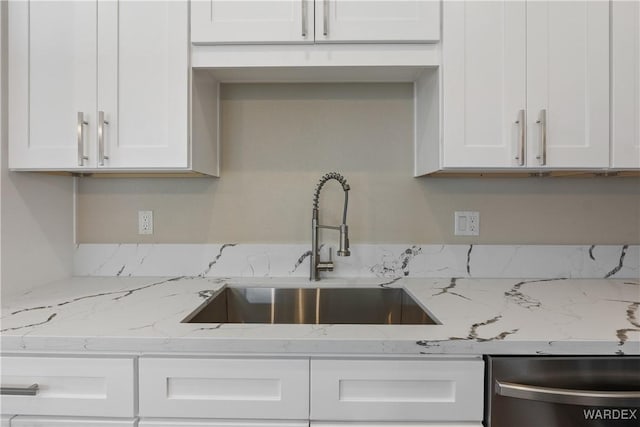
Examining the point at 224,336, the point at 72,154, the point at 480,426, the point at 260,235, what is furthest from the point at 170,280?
the point at 480,426

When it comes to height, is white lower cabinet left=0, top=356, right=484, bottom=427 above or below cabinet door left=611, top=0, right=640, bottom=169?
below

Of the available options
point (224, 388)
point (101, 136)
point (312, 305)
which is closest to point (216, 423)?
point (224, 388)

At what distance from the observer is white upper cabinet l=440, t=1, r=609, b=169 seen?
4.55ft

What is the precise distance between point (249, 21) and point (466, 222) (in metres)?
1.20

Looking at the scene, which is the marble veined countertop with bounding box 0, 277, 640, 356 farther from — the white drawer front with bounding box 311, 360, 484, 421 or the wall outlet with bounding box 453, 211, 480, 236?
the wall outlet with bounding box 453, 211, 480, 236

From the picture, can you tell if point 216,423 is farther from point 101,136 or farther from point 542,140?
point 542,140

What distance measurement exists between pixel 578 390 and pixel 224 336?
0.89m

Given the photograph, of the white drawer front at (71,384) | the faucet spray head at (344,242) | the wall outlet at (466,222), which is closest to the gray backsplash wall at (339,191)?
the wall outlet at (466,222)

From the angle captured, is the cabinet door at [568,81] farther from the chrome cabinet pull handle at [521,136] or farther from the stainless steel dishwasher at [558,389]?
the stainless steel dishwasher at [558,389]

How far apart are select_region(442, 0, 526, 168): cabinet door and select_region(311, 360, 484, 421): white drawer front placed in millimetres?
718

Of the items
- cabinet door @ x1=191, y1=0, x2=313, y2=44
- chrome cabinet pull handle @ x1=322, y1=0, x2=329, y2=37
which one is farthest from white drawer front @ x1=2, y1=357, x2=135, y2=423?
chrome cabinet pull handle @ x1=322, y1=0, x2=329, y2=37

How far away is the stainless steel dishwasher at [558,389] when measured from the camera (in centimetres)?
98

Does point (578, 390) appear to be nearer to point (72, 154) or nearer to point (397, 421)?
point (397, 421)

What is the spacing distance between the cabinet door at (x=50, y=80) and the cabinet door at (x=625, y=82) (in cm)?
183
